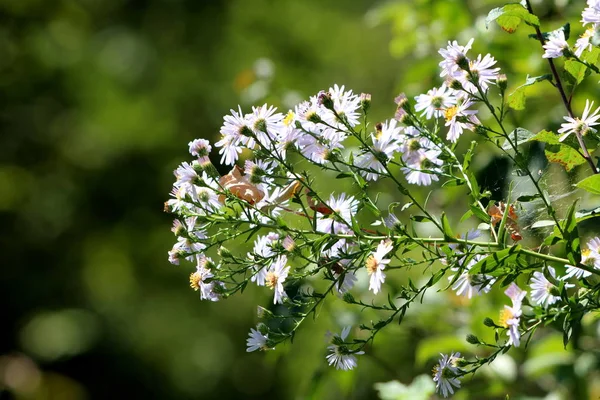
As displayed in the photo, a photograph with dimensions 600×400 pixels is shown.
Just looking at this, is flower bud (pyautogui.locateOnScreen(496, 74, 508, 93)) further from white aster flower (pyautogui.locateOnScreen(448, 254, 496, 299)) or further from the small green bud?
white aster flower (pyautogui.locateOnScreen(448, 254, 496, 299))

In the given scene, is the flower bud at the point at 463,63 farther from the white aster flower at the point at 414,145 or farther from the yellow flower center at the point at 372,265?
the yellow flower center at the point at 372,265

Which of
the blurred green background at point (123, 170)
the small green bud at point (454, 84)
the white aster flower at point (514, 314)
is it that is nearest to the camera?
the white aster flower at point (514, 314)

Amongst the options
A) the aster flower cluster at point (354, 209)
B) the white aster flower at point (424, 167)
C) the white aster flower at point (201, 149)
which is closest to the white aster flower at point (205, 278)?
the aster flower cluster at point (354, 209)

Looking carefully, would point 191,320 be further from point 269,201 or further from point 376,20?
point 269,201

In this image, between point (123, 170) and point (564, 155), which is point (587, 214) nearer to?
point (564, 155)

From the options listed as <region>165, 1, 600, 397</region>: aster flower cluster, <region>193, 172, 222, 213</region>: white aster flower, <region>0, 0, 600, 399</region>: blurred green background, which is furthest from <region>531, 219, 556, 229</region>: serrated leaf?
<region>0, 0, 600, 399</region>: blurred green background

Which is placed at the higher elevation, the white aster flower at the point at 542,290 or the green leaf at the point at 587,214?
the green leaf at the point at 587,214

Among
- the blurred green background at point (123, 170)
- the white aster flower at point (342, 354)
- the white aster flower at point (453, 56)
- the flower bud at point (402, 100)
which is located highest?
the blurred green background at point (123, 170)

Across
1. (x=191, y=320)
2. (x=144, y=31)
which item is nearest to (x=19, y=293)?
(x=191, y=320)
